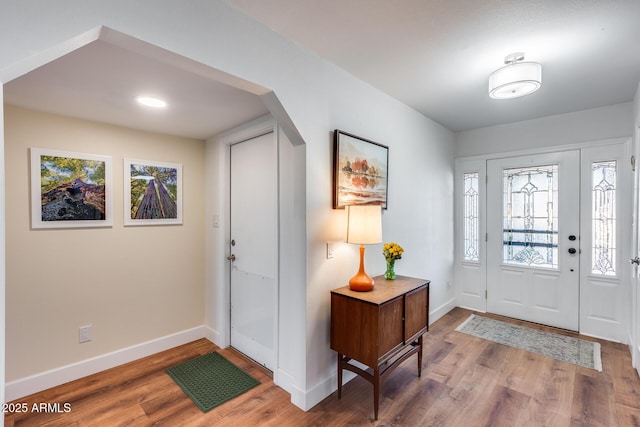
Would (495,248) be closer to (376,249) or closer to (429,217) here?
(429,217)

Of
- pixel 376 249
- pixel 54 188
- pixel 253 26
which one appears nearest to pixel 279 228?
pixel 376 249

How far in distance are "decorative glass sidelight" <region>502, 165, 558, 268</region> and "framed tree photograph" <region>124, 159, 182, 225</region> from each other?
3876mm

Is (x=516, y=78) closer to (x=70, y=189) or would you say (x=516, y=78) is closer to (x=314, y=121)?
(x=314, y=121)

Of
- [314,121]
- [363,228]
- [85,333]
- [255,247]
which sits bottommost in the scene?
[85,333]

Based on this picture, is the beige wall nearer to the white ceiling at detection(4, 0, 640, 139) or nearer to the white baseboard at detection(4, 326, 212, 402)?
the white baseboard at detection(4, 326, 212, 402)

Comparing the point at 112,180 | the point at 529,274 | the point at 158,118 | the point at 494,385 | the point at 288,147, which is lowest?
the point at 494,385

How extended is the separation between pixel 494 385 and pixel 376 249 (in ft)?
4.50

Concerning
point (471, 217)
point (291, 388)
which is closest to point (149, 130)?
point (291, 388)

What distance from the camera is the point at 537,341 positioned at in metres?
3.07

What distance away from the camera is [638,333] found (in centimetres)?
243

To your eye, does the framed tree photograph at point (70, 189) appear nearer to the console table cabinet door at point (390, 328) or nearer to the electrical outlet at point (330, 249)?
the electrical outlet at point (330, 249)

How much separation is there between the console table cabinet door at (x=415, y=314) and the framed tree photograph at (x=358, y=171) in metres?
0.82

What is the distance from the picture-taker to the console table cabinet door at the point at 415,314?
2.19 m

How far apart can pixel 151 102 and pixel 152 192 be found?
102 centimetres
